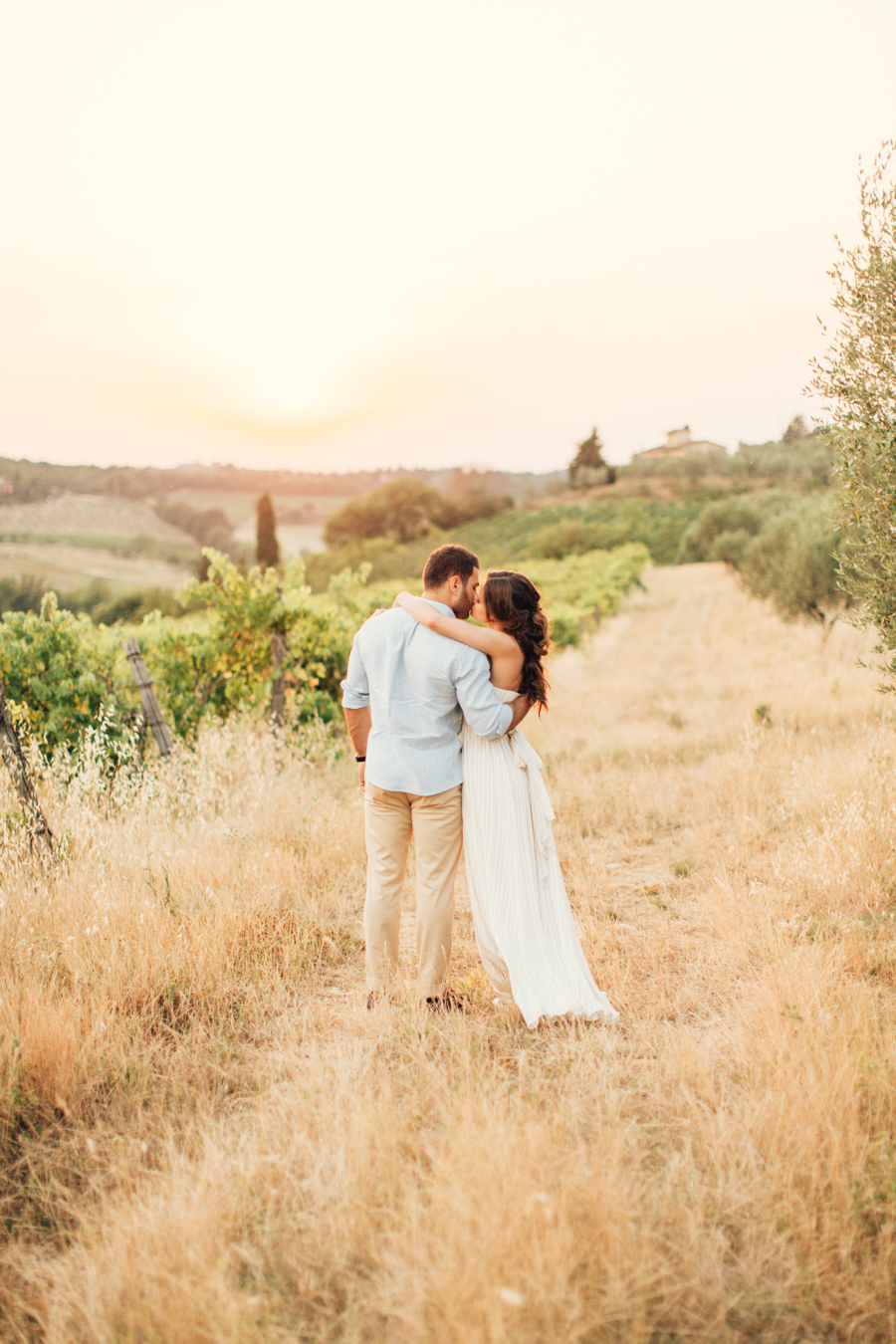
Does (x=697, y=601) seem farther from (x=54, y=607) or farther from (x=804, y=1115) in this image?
(x=804, y=1115)

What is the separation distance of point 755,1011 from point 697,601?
30324 mm

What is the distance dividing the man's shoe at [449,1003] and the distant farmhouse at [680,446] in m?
117

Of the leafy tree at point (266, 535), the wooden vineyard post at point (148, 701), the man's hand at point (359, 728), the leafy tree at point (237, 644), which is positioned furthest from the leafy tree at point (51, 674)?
the leafy tree at point (266, 535)

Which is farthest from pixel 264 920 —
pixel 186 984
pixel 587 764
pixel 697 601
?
pixel 697 601

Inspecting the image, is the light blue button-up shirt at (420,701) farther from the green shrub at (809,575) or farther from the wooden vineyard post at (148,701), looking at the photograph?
the green shrub at (809,575)

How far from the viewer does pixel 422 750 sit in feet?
11.9

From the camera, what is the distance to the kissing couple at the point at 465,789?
11.6 feet

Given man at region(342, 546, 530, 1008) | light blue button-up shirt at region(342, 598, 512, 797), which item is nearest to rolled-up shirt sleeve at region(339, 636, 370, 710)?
man at region(342, 546, 530, 1008)

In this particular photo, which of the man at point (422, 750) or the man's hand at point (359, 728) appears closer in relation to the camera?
the man at point (422, 750)

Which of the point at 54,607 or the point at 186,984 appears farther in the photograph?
the point at 54,607

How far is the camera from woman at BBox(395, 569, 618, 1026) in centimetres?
361

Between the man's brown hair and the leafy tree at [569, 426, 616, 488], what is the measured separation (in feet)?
387

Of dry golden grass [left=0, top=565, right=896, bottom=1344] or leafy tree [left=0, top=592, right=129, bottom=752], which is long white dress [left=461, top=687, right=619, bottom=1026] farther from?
leafy tree [left=0, top=592, right=129, bottom=752]

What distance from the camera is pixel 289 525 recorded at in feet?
286
